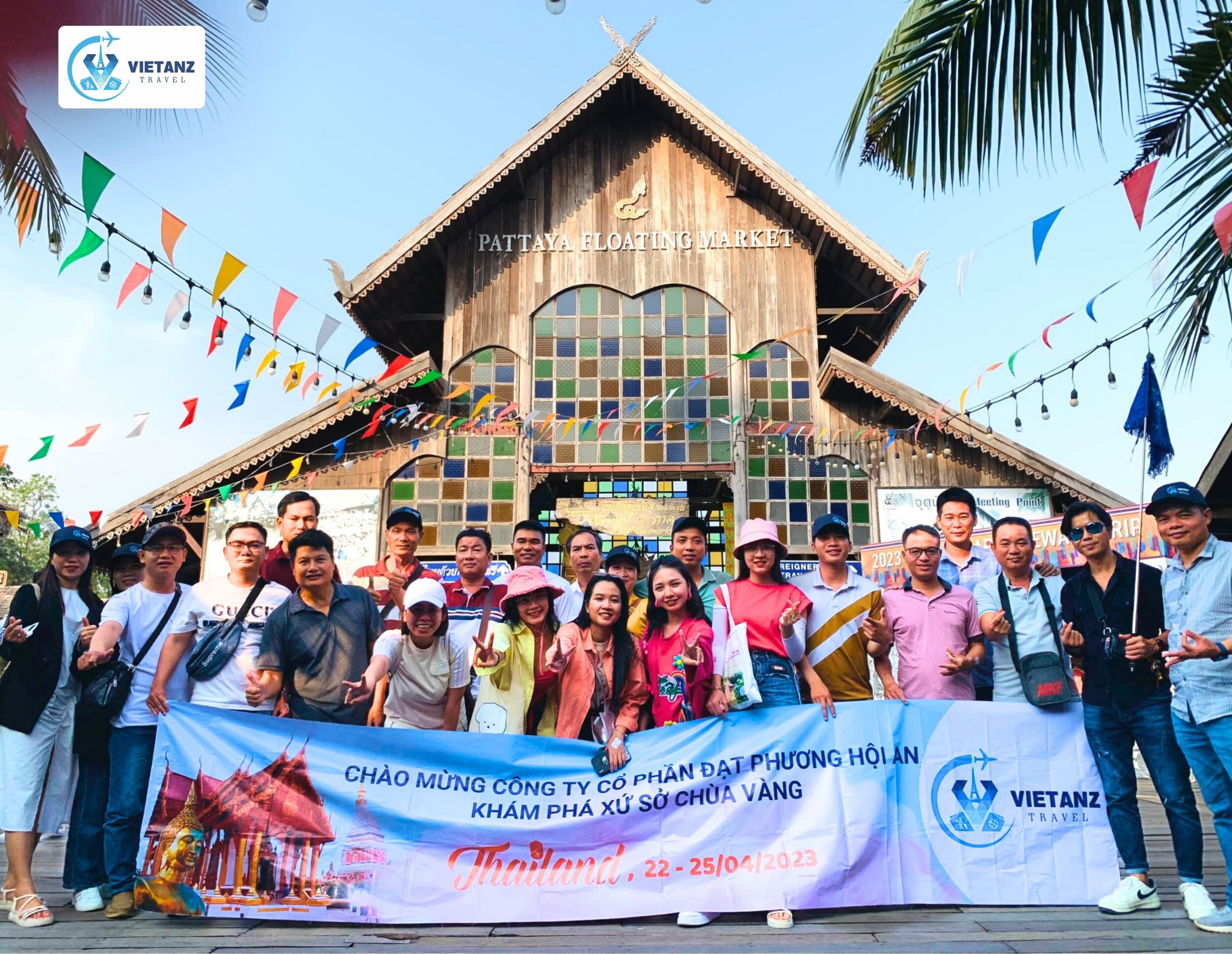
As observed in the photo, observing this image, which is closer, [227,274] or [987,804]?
[987,804]

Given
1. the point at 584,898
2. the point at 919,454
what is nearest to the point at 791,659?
the point at 584,898

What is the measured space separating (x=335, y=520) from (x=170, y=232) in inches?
198

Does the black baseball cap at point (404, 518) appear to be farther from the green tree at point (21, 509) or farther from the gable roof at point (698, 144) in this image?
the green tree at point (21, 509)

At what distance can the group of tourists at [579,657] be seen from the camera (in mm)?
4191

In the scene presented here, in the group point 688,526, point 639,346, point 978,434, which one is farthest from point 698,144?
point 688,526

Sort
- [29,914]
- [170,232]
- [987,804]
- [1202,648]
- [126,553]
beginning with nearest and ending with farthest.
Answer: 1. [1202,648]
2. [29,914]
3. [987,804]
4. [126,553]
5. [170,232]

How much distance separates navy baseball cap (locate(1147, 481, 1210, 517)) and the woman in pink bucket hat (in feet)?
9.51

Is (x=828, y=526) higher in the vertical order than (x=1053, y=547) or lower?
lower

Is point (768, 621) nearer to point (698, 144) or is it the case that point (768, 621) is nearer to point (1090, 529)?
point (1090, 529)

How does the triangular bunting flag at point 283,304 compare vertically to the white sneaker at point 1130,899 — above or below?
above

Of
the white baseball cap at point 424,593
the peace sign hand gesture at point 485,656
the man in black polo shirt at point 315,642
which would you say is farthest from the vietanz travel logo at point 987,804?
the man in black polo shirt at point 315,642

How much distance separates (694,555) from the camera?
17.2 feet

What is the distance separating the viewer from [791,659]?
4.50 metres

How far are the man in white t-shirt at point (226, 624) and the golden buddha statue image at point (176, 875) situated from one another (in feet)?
1.80
